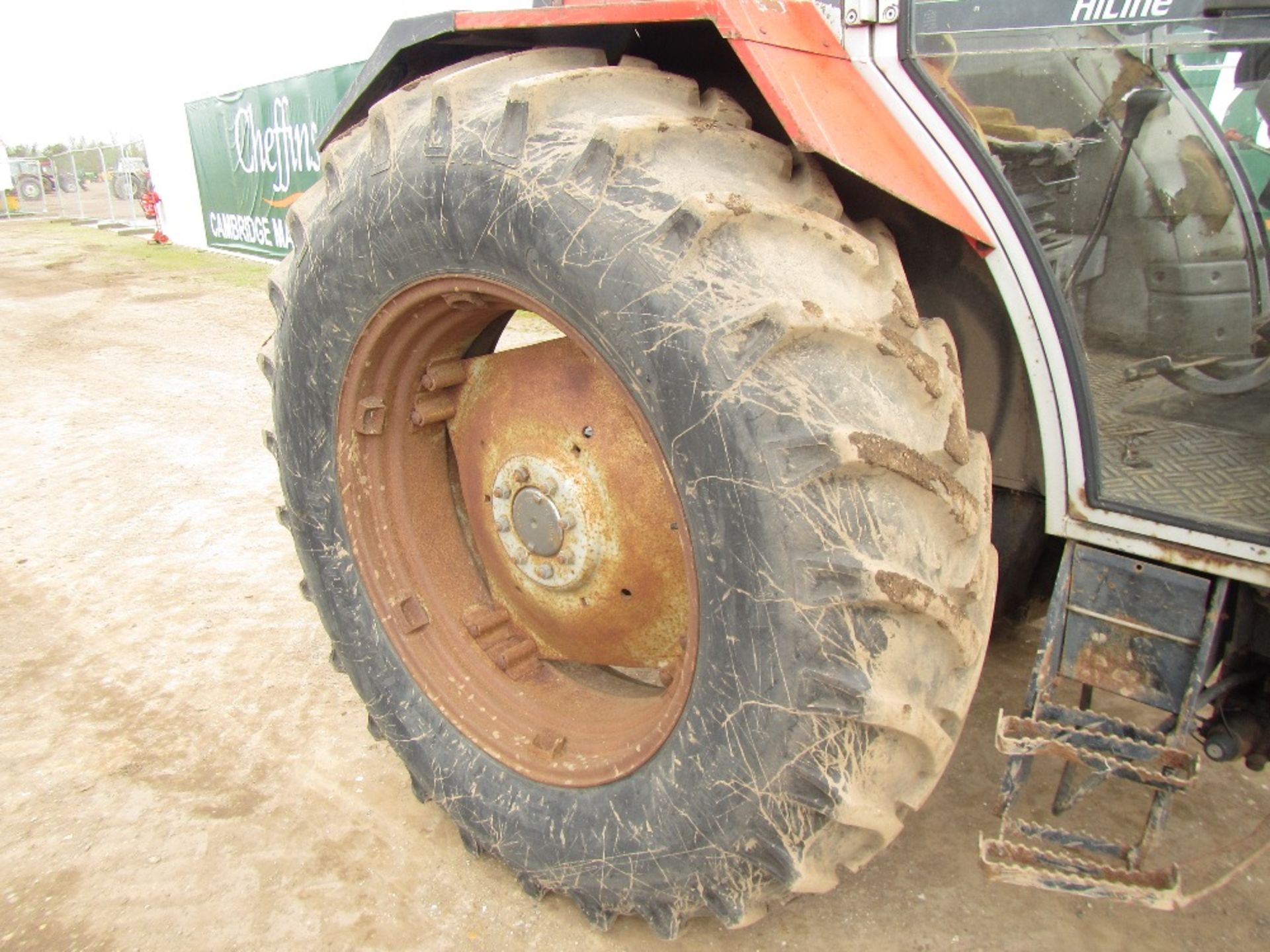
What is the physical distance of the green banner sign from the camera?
11.1 meters

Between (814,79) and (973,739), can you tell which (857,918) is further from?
(814,79)

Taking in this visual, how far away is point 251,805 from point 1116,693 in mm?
1967

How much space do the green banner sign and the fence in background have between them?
376 cm

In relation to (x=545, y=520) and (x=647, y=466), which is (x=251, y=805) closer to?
(x=545, y=520)

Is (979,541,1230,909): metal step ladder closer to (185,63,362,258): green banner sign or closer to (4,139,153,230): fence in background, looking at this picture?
(185,63,362,258): green banner sign

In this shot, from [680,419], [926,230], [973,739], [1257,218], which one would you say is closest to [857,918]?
[973,739]

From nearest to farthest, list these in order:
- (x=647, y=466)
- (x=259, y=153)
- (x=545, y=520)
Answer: (x=647, y=466) < (x=545, y=520) < (x=259, y=153)

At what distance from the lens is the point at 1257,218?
5.34 feet

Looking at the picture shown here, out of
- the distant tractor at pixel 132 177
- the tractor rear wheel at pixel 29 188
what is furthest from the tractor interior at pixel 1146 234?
the tractor rear wheel at pixel 29 188

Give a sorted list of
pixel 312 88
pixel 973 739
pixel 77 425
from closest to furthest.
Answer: pixel 973 739, pixel 77 425, pixel 312 88

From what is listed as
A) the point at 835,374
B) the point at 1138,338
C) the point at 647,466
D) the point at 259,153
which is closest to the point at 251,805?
the point at 647,466

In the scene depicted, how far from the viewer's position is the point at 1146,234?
5.40 ft

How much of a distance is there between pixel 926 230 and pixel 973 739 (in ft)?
4.76

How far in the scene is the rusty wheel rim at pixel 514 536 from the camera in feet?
6.20
